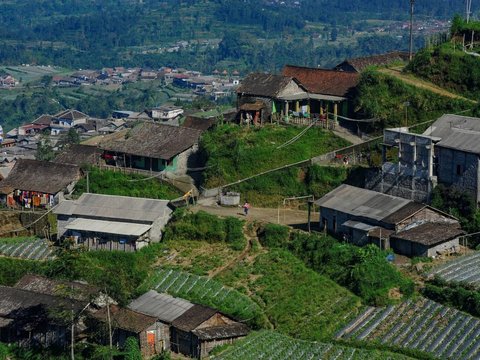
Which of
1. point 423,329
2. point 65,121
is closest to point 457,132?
point 423,329

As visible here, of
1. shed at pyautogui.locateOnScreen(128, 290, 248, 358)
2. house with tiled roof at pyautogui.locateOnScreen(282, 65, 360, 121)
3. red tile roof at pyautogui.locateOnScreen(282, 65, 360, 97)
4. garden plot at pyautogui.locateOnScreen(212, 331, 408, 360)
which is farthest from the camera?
red tile roof at pyautogui.locateOnScreen(282, 65, 360, 97)

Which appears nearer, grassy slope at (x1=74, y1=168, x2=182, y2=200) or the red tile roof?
grassy slope at (x1=74, y1=168, x2=182, y2=200)

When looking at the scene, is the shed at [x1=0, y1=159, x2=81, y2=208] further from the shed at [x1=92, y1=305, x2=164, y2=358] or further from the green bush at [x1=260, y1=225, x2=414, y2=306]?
the shed at [x1=92, y1=305, x2=164, y2=358]

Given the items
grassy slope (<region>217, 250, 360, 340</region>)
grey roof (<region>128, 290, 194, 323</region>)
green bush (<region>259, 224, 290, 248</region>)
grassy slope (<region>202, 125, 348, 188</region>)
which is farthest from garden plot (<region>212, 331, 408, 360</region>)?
grassy slope (<region>202, 125, 348, 188</region>)

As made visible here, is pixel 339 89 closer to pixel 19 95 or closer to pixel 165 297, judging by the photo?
pixel 165 297

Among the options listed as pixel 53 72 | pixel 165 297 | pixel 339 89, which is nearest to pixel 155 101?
pixel 53 72

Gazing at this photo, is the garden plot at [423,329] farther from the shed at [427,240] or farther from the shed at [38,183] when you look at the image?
the shed at [38,183]

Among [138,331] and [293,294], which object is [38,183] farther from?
[293,294]
